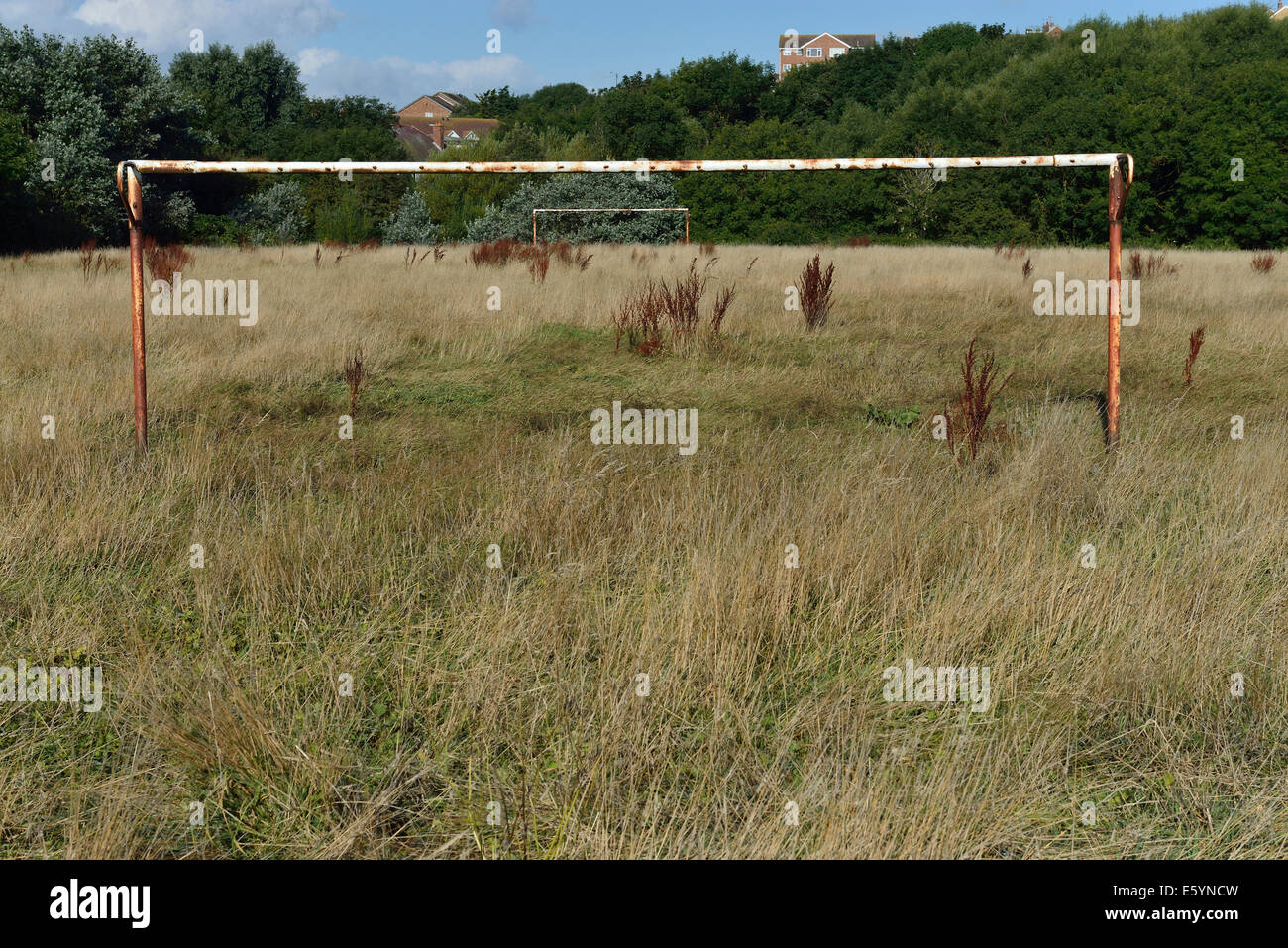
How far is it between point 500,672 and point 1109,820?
67.5 inches

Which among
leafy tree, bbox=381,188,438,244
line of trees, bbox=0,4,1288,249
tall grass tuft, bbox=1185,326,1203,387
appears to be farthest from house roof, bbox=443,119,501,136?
tall grass tuft, bbox=1185,326,1203,387

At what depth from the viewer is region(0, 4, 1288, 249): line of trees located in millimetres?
29922

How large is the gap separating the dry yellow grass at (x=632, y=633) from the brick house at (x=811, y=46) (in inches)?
4628

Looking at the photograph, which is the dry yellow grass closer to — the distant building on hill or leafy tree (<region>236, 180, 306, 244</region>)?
leafy tree (<region>236, 180, 306, 244</region>)

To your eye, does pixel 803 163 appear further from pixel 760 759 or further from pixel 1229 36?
pixel 1229 36

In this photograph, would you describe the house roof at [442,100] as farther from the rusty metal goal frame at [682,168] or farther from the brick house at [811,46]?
the rusty metal goal frame at [682,168]

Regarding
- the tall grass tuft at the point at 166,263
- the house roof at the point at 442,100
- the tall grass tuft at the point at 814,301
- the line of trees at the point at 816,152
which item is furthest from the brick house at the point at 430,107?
the tall grass tuft at the point at 814,301

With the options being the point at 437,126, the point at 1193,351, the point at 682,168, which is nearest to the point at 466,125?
the point at 437,126

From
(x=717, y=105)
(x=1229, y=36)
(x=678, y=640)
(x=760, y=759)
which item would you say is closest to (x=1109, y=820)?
(x=760, y=759)

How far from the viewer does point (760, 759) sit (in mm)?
2754

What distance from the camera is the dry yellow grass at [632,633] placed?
249 cm

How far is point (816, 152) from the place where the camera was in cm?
4319

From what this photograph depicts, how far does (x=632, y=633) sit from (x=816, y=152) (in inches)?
1694
